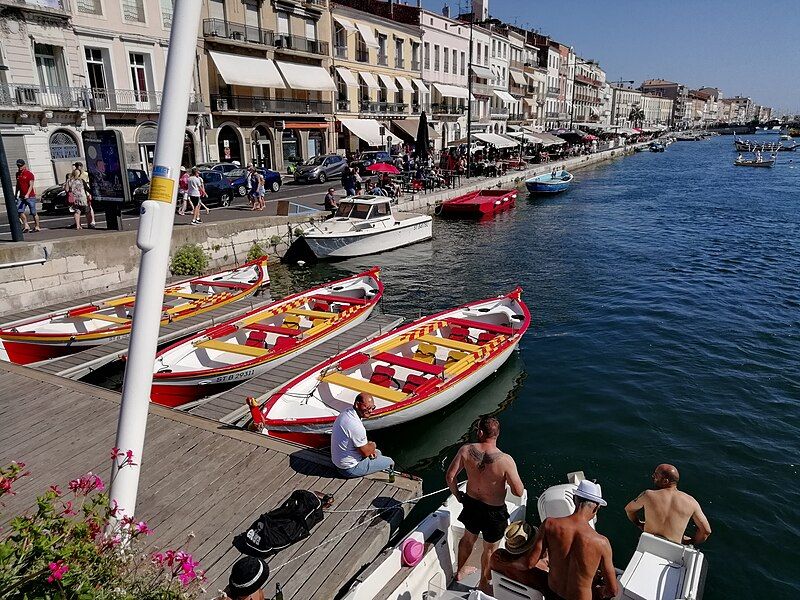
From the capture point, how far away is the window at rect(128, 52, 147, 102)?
2938cm

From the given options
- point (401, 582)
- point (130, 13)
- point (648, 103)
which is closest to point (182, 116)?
point (401, 582)

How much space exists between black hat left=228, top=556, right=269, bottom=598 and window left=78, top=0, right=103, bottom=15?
30.9 meters

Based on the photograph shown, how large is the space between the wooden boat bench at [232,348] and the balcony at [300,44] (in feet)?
102

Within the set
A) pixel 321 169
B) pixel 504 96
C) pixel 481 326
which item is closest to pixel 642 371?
pixel 481 326

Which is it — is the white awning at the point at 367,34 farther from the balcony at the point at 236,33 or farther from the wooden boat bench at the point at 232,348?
the wooden boat bench at the point at 232,348

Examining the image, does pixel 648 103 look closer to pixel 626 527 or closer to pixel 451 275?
pixel 451 275

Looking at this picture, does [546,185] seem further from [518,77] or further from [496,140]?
[518,77]

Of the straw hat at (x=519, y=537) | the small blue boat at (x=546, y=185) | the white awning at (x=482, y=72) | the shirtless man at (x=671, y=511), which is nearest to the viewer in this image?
the straw hat at (x=519, y=537)

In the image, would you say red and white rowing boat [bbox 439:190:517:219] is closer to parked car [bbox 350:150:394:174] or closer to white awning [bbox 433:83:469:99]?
parked car [bbox 350:150:394:174]

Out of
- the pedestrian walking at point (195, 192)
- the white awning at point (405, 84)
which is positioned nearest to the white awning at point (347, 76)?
the white awning at point (405, 84)

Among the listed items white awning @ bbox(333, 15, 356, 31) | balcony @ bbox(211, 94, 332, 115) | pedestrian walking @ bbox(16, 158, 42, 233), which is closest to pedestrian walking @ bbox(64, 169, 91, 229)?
pedestrian walking @ bbox(16, 158, 42, 233)

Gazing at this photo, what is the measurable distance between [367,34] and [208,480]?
4269 cm

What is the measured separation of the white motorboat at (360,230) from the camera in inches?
821

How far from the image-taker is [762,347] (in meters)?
13.4
